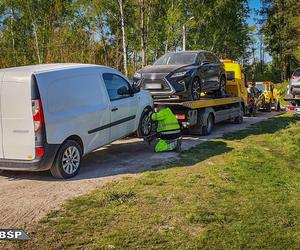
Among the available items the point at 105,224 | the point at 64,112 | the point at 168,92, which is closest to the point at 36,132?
the point at 64,112

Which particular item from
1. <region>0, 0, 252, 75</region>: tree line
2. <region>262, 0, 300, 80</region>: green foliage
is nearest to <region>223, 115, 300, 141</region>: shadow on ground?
<region>0, 0, 252, 75</region>: tree line

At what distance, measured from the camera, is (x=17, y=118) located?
6.96 meters

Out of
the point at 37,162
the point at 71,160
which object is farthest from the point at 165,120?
the point at 37,162

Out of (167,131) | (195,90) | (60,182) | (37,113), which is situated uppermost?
(195,90)

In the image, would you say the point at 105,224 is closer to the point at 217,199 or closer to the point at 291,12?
the point at 217,199

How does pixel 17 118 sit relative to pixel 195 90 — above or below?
below

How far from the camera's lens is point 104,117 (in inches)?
332

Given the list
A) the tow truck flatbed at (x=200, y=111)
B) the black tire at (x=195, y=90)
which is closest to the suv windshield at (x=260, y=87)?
the tow truck flatbed at (x=200, y=111)

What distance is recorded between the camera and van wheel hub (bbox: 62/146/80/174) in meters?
7.42

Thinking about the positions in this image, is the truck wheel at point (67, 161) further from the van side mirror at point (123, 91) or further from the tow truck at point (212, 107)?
the tow truck at point (212, 107)

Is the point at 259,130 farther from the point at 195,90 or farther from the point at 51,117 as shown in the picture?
the point at 51,117

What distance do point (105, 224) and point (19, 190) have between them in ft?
7.38

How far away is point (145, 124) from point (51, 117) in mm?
3791

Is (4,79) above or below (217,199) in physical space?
above
